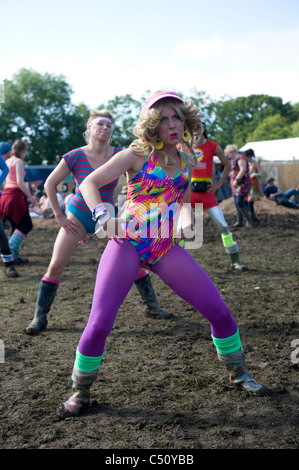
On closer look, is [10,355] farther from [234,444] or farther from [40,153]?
[40,153]

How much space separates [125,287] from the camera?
3221 millimetres

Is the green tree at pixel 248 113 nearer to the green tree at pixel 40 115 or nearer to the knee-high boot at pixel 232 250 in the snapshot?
the green tree at pixel 40 115

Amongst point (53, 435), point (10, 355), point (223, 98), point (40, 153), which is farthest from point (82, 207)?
point (223, 98)

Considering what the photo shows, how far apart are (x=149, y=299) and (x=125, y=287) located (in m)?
2.58

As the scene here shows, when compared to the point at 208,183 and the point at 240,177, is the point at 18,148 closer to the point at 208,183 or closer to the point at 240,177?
the point at 208,183

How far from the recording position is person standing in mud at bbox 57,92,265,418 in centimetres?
317

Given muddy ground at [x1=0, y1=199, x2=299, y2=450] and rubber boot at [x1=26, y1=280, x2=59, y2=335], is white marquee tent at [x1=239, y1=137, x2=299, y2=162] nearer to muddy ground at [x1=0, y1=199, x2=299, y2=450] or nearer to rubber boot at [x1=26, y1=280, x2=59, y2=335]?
muddy ground at [x1=0, y1=199, x2=299, y2=450]

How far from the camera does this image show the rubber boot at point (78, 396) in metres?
3.32

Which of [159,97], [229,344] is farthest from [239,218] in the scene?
[159,97]

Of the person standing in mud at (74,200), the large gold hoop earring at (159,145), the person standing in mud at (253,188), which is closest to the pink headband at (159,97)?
the large gold hoop earring at (159,145)

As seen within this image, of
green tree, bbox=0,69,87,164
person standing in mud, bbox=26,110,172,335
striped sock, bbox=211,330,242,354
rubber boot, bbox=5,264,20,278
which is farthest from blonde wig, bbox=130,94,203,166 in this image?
green tree, bbox=0,69,87,164

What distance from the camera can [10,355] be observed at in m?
4.61

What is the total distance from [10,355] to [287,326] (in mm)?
2716

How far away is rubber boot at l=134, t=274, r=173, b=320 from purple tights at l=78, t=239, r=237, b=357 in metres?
2.28
